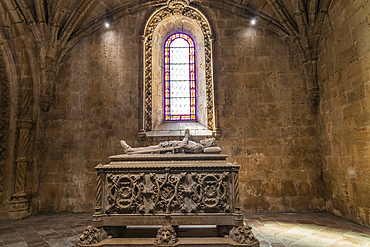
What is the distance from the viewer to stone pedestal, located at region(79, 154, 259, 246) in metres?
3.33

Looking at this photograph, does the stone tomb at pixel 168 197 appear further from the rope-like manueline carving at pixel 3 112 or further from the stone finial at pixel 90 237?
the rope-like manueline carving at pixel 3 112

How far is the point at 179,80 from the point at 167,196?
4004 millimetres

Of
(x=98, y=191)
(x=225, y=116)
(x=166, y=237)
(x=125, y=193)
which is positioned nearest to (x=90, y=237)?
(x=98, y=191)

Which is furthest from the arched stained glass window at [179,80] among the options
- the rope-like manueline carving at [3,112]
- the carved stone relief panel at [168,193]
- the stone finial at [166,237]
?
the rope-like manueline carving at [3,112]

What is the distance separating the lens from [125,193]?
11.4 feet

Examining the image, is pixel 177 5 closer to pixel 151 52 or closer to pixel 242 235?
pixel 151 52

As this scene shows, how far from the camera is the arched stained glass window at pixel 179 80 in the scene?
6.54 metres

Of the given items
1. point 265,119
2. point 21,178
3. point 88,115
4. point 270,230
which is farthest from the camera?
point 88,115

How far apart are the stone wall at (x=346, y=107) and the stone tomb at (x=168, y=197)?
2847mm

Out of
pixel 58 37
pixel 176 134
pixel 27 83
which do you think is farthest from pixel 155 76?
pixel 27 83

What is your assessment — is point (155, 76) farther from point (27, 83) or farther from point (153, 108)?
point (27, 83)

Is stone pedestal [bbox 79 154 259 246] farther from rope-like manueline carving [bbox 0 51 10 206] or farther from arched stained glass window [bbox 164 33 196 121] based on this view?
rope-like manueline carving [bbox 0 51 10 206]

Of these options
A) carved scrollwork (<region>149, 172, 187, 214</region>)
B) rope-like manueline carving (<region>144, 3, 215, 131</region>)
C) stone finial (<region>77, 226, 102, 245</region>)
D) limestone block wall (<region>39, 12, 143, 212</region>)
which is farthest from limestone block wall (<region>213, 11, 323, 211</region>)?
stone finial (<region>77, 226, 102, 245</region>)

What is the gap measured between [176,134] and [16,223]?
3993mm
